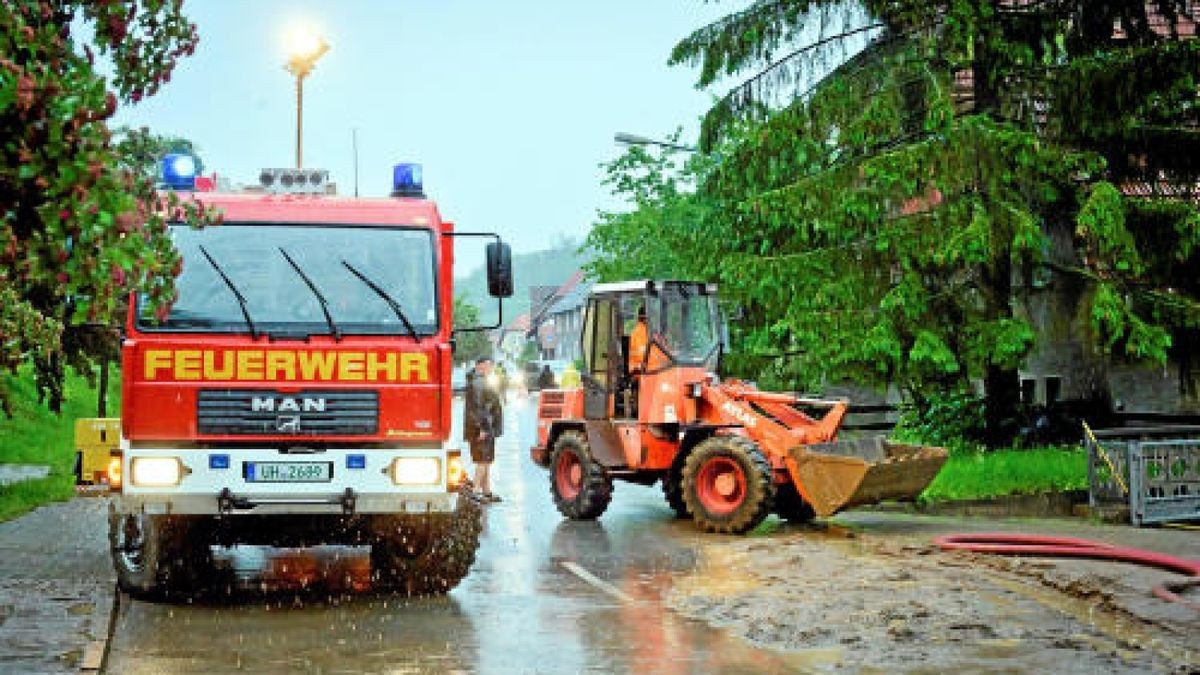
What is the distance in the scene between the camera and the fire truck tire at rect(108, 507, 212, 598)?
417 inches

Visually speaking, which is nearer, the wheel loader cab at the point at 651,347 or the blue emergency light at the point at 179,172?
the blue emergency light at the point at 179,172

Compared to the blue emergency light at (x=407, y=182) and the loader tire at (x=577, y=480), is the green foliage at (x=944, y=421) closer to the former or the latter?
the loader tire at (x=577, y=480)

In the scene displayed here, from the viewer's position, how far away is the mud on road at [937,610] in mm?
8281

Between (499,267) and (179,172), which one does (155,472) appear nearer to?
(179,172)

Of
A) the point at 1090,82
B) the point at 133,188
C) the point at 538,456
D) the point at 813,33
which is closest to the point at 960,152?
the point at 1090,82

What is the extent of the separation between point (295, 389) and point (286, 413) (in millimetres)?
180

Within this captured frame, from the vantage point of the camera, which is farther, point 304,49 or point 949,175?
point 304,49

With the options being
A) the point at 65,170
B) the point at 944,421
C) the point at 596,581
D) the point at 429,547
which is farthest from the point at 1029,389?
the point at 65,170

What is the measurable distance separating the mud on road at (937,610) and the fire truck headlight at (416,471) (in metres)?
1.99

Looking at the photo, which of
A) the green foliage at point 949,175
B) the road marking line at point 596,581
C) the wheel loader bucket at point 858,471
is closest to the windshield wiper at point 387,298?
the road marking line at point 596,581

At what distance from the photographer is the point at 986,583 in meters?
11.3

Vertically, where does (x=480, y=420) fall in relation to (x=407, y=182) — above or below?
below

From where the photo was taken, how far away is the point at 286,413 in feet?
33.6

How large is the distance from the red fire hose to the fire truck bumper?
5.23 m
